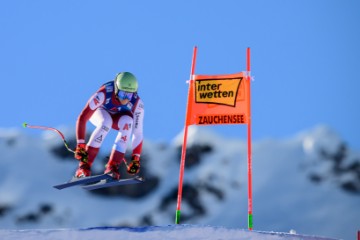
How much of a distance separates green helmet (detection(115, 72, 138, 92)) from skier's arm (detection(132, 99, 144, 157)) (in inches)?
17.7

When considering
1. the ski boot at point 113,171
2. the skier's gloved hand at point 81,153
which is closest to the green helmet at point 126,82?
the skier's gloved hand at point 81,153

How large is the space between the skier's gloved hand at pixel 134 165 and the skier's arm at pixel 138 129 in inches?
3.0

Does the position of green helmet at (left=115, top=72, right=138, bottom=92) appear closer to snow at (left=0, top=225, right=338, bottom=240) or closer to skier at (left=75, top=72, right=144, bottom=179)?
skier at (left=75, top=72, right=144, bottom=179)

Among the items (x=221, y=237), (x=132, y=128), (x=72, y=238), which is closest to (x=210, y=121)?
(x=132, y=128)

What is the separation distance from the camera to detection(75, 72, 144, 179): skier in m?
12.7

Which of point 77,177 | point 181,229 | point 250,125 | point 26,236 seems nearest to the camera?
point 26,236

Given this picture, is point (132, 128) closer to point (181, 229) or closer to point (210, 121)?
point (210, 121)

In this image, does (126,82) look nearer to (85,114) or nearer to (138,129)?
(85,114)

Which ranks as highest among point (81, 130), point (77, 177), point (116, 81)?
point (116, 81)

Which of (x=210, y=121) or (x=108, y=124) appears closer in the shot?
(x=108, y=124)

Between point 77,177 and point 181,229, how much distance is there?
3082 mm

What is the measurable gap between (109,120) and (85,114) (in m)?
0.43

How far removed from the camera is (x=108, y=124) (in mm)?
12719

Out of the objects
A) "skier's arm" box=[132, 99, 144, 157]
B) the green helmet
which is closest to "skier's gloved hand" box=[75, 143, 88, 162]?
"skier's arm" box=[132, 99, 144, 157]
